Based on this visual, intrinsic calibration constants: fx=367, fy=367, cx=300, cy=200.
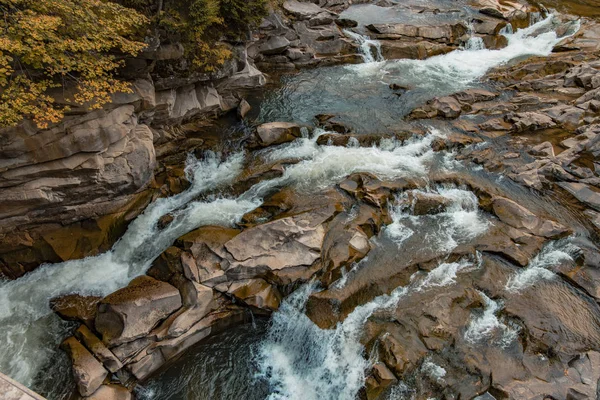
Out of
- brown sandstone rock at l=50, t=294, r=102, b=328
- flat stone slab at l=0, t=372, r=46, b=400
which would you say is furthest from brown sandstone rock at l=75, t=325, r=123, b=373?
flat stone slab at l=0, t=372, r=46, b=400

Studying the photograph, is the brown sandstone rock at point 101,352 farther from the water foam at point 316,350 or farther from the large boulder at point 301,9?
the large boulder at point 301,9

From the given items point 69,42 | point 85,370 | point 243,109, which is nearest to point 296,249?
point 85,370

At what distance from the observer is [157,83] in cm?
1354

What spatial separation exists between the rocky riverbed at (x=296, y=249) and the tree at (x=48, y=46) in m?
1.39

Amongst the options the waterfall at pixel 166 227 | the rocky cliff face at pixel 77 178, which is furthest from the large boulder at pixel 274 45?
the rocky cliff face at pixel 77 178

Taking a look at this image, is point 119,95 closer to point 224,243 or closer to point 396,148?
point 224,243

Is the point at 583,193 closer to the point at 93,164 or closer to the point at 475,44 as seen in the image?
the point at 475,44

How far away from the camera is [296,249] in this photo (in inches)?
439

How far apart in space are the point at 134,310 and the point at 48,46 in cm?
680

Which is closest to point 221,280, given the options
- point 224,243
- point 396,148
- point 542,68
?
point 224,243

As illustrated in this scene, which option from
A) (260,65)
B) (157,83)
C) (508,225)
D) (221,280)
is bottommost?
(508,225)

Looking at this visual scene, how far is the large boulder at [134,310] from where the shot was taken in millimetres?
9469

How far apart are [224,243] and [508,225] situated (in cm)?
945

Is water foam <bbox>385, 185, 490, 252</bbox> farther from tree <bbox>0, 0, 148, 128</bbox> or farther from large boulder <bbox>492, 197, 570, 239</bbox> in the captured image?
tree <bbox>0, 0, 148, 128</bbox>
